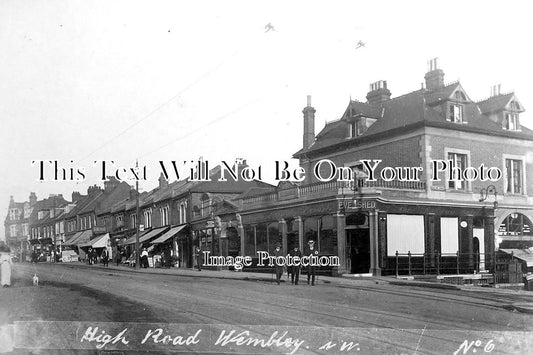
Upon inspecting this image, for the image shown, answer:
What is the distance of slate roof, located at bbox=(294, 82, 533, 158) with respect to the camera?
45.1ft

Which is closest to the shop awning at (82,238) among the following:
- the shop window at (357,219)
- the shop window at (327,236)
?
the shop window at (327,236)

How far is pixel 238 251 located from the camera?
26844mm

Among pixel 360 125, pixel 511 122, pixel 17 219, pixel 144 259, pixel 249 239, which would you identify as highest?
pixel 360 125

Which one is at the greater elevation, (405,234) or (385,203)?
(385,203)

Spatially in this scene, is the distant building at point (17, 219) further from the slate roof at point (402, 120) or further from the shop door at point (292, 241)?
the shop door at point (292, 241)

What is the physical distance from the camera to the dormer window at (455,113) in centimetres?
→ 1423

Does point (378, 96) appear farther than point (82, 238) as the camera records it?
No

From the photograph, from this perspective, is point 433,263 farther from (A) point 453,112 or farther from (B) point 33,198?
(B) point 33,198

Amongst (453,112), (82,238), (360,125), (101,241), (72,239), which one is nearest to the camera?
(453,112)

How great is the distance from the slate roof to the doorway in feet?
11.5

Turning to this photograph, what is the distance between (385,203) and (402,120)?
10.5ft

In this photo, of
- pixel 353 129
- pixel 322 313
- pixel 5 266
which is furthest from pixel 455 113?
pixel 5 266

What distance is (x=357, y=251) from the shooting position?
70.1ft

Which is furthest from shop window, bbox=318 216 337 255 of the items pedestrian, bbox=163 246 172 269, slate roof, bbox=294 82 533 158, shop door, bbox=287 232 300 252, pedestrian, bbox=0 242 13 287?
pedestrian, bbox=0 242 13 287
